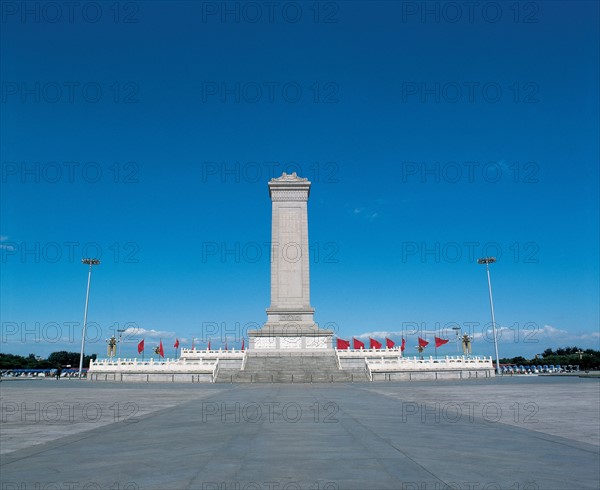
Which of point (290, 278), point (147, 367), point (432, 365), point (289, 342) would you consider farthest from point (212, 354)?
point (432, 365)

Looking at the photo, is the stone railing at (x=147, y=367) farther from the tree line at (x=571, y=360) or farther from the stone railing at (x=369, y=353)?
the tree line at (x=571, y=360)

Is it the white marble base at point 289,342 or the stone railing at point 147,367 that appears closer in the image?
the stone railing at point 147,367

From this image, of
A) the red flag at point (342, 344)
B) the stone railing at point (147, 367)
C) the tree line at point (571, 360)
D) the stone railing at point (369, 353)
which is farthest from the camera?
the tree line at point (571, 360)

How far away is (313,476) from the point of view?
17.2 feet

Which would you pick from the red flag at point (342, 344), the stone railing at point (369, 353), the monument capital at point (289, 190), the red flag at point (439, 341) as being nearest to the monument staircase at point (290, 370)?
the stone railing at point (369, 353)

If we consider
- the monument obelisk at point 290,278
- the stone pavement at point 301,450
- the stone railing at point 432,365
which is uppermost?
the monument obelisk at point 290,278

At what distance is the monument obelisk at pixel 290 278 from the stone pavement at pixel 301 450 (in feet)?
128

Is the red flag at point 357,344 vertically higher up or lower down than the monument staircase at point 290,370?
higher up

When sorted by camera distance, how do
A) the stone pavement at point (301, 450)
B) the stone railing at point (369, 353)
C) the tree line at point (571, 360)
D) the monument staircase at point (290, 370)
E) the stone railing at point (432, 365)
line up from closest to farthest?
the stone pavement at point (301, 450) → the monument staircase at point (290, 370) → the stone railing at point (432, 365) → the stone railing at point (369, 353) → the tree line at point (571, 360)

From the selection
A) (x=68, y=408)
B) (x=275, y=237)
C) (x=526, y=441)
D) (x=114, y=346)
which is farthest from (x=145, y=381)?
(x=526, y=441)

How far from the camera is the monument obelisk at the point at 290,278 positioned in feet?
168

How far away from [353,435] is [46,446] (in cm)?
526

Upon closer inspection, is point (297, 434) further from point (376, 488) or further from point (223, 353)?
point (223, 353)

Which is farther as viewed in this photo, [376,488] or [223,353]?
[223,353]
